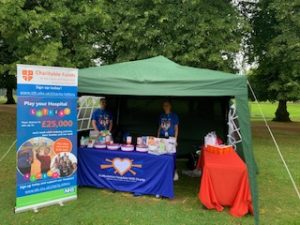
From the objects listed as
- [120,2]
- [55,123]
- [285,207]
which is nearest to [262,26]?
[120,2]

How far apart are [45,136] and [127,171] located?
161cm

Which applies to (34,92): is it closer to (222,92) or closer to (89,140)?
(89,140)

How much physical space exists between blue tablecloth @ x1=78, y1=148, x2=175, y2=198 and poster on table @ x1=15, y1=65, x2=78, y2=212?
0.70 meters

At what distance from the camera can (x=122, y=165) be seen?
6777 mm

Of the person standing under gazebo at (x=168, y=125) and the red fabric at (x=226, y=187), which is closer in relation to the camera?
the red fabric at (x=226, y=187)

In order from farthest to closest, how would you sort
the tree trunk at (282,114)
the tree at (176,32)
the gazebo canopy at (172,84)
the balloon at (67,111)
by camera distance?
the tree trunk at (282,114), the tree at (176,32), the balloon at (67,111), the gazebo canopy at (172,84)

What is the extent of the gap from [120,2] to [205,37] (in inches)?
124

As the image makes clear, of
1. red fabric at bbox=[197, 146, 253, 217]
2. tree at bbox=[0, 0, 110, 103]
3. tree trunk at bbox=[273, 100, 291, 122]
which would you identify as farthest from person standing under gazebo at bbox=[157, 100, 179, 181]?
tree trunk at bbox=[273, 100, 291, 122]

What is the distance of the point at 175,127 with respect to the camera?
297 inches

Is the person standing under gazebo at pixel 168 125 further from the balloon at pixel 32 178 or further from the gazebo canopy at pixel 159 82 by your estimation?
the balloon at pixel 32 178

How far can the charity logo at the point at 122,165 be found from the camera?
6.73 meters

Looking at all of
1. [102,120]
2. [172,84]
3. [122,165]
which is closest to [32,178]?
[122,165]

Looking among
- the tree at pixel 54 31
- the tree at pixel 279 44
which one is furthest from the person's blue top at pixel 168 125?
the tree at pixel 279 44

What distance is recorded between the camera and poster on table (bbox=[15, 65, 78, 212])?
5.58 m
